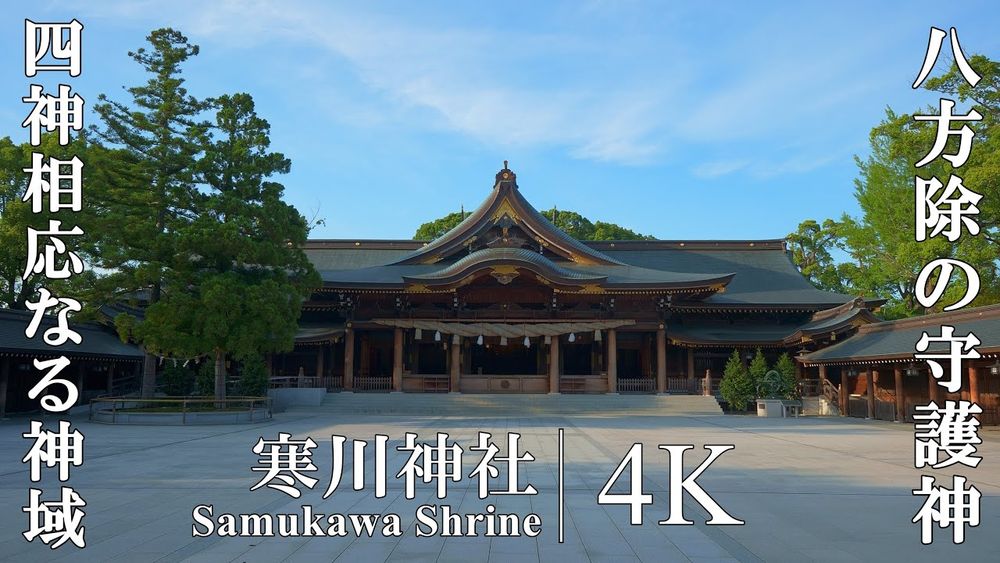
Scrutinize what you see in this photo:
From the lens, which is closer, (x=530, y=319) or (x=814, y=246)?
(x=530, y=319)

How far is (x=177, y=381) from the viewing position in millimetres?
27781

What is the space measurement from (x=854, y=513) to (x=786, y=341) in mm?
23268

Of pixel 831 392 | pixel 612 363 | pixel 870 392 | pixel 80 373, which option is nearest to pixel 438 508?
pixel 870 392

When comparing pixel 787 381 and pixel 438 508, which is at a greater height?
pixel 787 381

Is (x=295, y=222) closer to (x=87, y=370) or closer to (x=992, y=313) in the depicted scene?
(x=87, y=370)

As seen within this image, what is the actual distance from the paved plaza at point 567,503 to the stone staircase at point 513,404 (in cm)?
971

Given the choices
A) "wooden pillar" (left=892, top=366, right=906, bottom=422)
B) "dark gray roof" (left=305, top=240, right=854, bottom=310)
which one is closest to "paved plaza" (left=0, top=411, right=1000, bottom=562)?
"wooden pillar" (left=892, top=366, right=906, bottom=422)

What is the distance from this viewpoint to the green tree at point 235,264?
69.1 ft

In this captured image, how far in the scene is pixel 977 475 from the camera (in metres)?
12.0

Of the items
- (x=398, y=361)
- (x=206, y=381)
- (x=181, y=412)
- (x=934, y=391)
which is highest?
(x=398, y=361)

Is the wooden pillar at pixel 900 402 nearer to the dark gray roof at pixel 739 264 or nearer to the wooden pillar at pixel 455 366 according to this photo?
the dark gray roof at pixel 739 264

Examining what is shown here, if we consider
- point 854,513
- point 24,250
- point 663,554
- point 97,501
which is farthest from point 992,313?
point 24,250

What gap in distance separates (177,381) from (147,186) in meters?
8.47

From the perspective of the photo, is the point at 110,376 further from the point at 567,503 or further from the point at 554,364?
the point at 567,503
